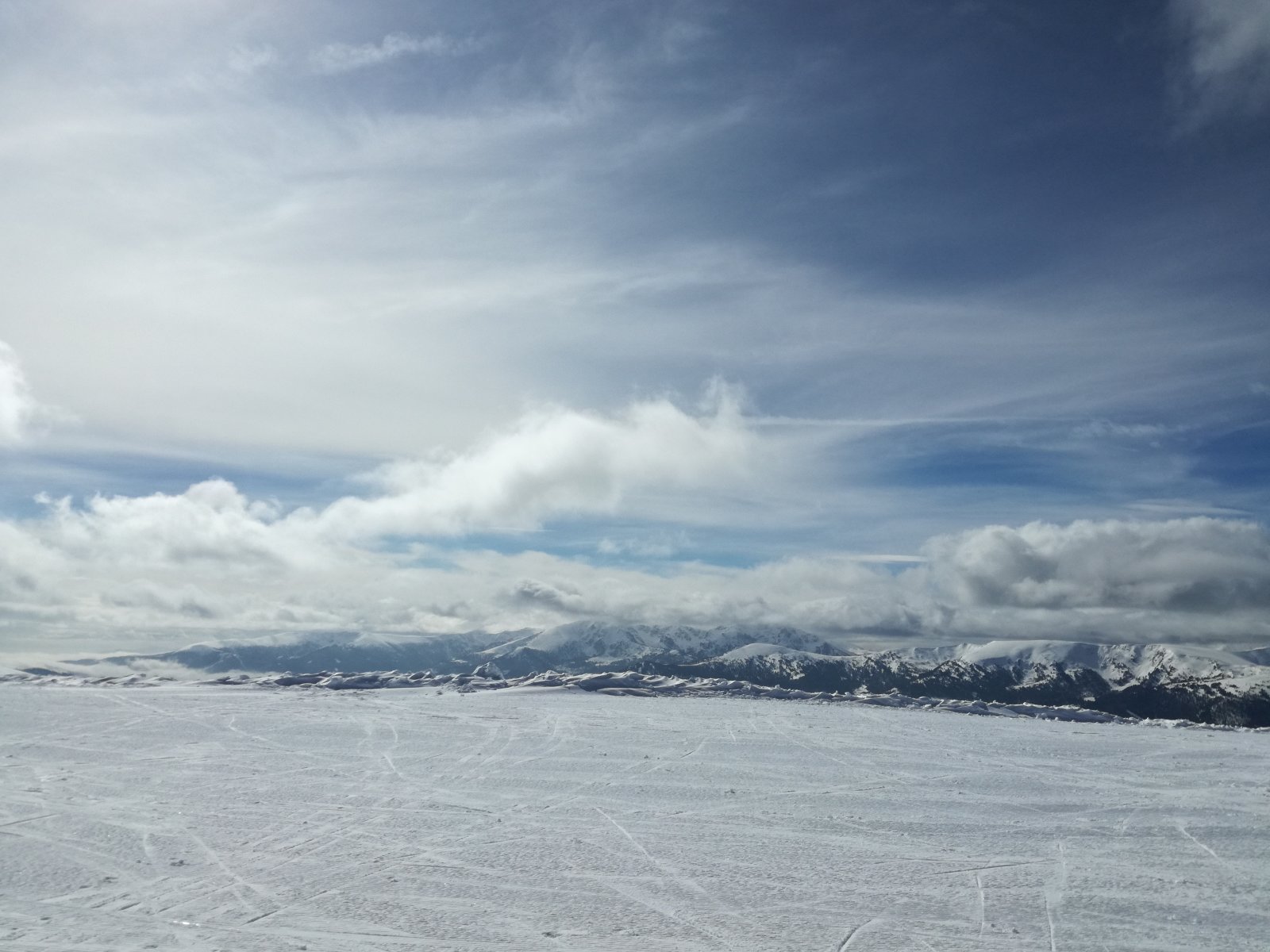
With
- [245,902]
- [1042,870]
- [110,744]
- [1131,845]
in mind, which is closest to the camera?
[245,902]

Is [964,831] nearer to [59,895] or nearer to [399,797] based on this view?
[399,797]

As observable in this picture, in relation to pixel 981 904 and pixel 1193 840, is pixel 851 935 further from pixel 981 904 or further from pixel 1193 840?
pixel 1193 840

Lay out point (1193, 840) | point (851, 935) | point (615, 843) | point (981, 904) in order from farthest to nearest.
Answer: point (1193, 840)
point (615, 843)
point (981, 904)
point (851, 935)

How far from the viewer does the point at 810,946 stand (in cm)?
957

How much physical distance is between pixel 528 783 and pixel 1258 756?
927 inches

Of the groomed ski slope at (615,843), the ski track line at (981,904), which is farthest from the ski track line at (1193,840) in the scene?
the ski track line at (981,904)

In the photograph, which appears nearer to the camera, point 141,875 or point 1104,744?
point 141,875

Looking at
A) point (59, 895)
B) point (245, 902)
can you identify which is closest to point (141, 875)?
point (59, 895)

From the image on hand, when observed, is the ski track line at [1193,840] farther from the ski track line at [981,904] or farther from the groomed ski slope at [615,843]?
the ski track line at [981,904]

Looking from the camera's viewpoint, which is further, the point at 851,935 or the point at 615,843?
the point at 615,843

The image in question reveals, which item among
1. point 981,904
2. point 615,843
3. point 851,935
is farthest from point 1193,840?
point 615,843

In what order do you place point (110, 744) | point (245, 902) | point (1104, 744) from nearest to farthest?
1. point (245, 902)
2. point (110, 744)
3. point (1104, 744)

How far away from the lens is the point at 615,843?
45.2ft

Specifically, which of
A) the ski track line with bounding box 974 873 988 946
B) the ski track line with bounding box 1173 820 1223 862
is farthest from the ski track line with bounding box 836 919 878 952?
the ski track line with bounding box 1173 820 1223 862
